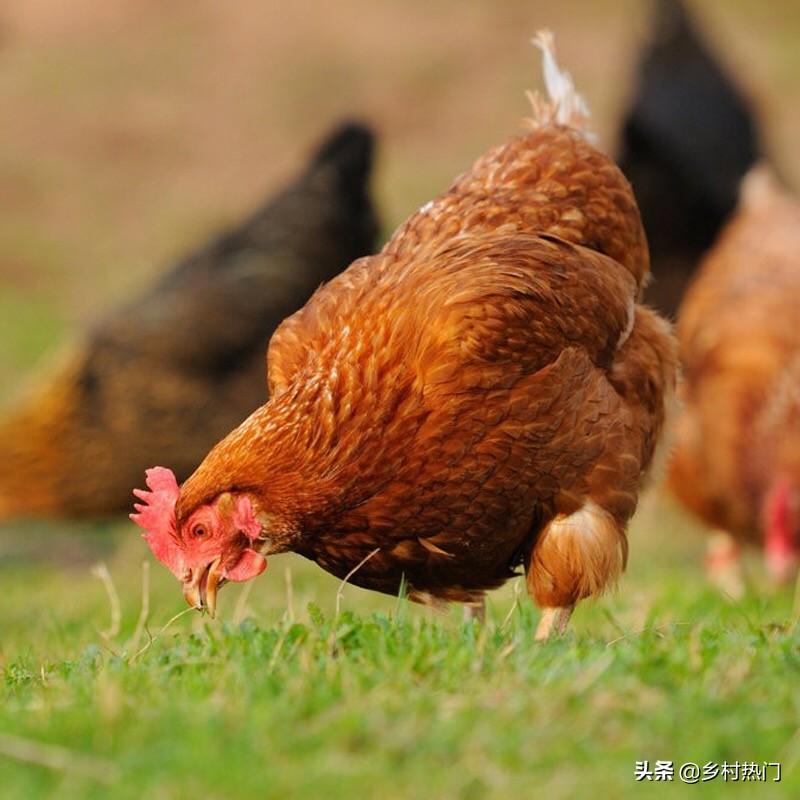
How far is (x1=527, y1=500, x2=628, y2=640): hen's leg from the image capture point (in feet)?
13.6

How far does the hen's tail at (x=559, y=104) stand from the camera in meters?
5.75

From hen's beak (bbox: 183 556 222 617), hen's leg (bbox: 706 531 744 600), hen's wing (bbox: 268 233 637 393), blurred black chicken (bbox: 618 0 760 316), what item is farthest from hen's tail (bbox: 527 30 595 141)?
blurred black chicken (bbox: 618 0 760 316)

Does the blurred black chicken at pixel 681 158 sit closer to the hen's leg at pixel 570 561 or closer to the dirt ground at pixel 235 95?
the hen's leg at pixel 570 561

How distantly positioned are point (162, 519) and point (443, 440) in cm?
87

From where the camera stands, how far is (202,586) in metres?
3.99

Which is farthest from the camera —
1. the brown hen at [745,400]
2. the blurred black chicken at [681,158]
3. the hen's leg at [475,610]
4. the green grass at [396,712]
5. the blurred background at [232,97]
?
the blurred background at [232,97]

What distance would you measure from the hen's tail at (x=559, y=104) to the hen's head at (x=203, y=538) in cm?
255

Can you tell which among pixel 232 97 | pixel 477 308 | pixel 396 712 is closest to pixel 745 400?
pixel 477 308

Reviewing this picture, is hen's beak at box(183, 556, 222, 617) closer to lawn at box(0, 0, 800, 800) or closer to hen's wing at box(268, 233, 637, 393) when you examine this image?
lawn at box(0, 0, 800, 800)

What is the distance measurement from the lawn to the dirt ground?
6 cm

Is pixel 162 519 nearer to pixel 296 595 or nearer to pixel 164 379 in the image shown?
pixel 296 595

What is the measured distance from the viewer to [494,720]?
2611 millimetres

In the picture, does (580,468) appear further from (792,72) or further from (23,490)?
(792,72)

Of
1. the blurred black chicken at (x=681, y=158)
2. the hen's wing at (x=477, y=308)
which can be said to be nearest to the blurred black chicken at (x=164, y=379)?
the blurred black chicken at (x=681, y=158)
